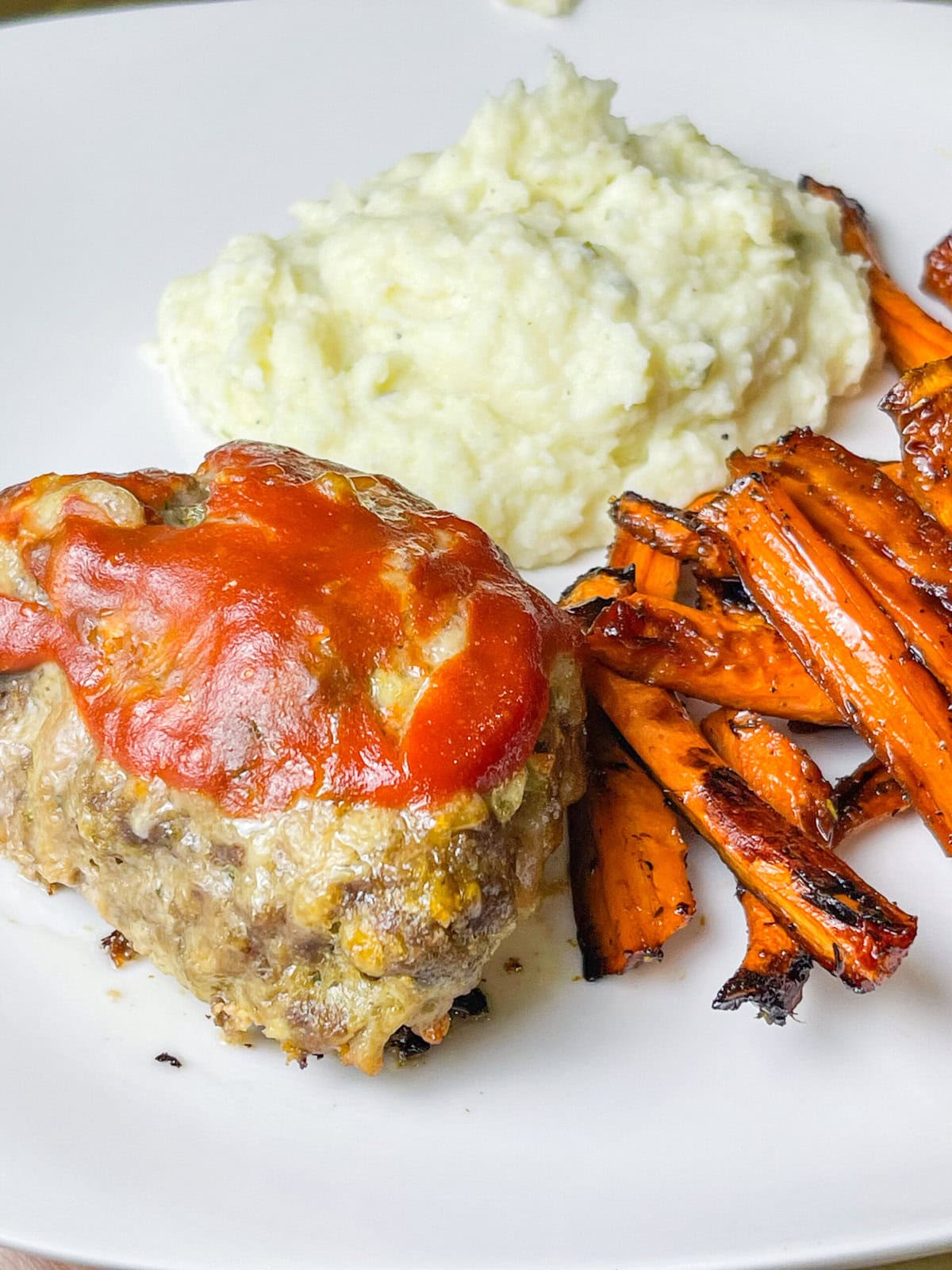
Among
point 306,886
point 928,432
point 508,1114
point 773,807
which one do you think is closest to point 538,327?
point 928,432

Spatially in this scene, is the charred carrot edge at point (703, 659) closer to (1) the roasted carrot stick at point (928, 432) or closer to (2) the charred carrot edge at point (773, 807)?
(2) the charred carrot edge at point (773, 807)

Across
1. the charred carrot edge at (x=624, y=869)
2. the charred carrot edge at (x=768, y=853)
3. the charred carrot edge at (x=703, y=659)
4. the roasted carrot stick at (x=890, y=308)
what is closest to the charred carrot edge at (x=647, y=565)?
the charred carrot edge at (x=703, y=659)

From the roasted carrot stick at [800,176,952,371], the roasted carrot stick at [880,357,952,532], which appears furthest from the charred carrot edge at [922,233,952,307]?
the roasted carrot stick at [880,357,952,532]

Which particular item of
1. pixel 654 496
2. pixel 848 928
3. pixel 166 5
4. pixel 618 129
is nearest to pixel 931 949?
pixel 848 928

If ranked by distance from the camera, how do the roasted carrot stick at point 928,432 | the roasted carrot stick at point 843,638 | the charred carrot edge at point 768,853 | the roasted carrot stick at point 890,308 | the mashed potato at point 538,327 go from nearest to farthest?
the charred carrot edge at point 768,853 → the roasted carrot stick at point 843,638 → the roasted carrot stick at point 928,432 → the mashed potato at point 538,327 → the roasted carrot stick at point 890,308

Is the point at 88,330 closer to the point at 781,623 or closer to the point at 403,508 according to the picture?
the point at 403,508

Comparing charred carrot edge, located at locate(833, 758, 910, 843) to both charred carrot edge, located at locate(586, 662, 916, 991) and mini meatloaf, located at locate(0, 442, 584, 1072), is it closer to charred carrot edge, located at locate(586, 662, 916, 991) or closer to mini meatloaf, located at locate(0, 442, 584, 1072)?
charred carrot edge, located at locate(586, 662, 916, 991)

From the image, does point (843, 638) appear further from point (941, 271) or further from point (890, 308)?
point (941, 271)
